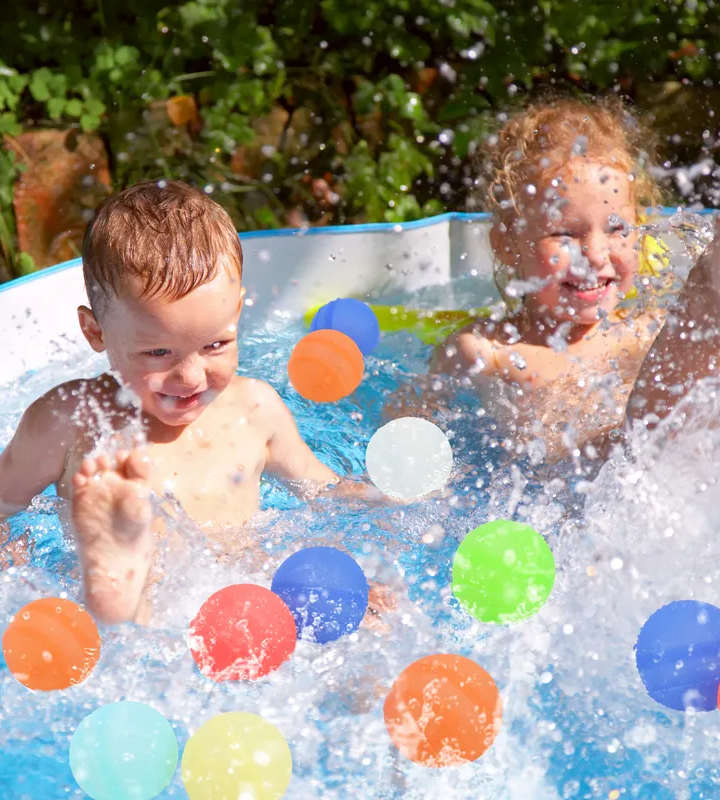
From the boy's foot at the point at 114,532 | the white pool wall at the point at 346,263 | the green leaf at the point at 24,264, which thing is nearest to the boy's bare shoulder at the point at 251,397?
the boy's foot at the point at 114,532

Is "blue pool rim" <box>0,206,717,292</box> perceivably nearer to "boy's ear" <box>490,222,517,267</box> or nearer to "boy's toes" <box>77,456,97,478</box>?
"boy's ear" <box>490,222,517,267</box>

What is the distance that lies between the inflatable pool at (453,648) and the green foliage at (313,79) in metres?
1.41

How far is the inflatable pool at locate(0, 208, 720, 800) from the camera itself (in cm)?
166

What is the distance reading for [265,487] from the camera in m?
2.32

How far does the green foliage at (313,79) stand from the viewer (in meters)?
3.55

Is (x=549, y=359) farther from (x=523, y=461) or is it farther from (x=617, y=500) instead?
(x=617, y=500)

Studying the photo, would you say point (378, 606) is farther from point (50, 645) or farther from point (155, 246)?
point (155, 246)

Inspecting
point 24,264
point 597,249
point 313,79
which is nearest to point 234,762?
point 597,249

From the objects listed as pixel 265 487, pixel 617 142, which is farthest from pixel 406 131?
pixel 265 487

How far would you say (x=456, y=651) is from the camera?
1.84 m

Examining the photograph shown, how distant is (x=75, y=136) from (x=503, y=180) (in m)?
1.71

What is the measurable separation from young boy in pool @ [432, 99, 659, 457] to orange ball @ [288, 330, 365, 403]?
0.82ft

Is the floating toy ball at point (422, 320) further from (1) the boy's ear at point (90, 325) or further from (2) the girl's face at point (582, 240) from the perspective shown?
(1) the boy's ear at point (90, 325)

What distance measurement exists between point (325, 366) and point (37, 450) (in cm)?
70
